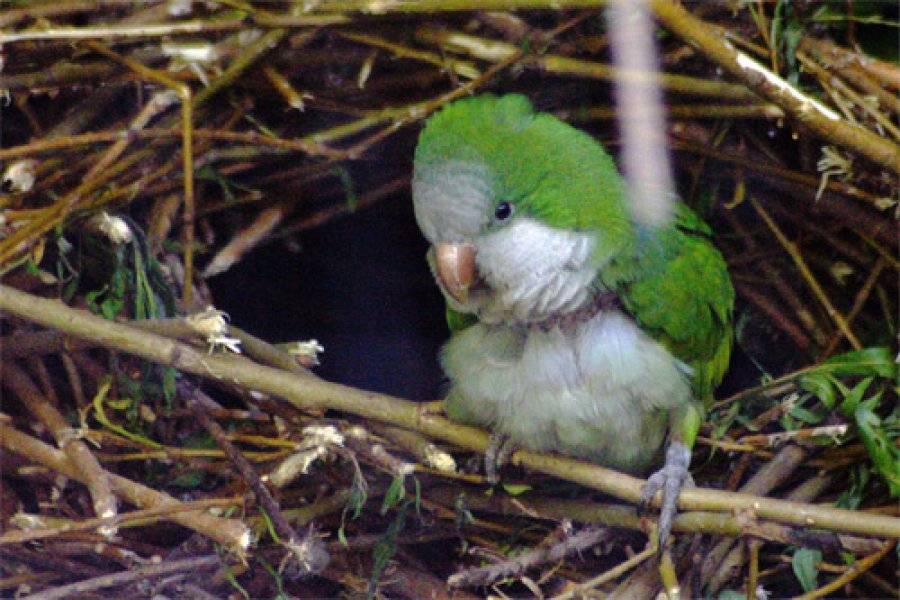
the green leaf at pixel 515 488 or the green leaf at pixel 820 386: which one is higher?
the green leaf at pixel 820 386

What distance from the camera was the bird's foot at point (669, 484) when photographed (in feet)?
3.89

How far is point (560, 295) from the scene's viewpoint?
1.22m

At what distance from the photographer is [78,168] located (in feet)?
4.48

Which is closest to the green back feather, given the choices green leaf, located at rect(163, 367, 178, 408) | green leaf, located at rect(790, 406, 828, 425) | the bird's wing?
the bird's wing

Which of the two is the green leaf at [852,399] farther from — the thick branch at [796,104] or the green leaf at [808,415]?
the thick branch at [796,104]

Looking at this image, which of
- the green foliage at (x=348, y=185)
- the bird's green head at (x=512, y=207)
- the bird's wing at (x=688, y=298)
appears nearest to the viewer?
the bird's green head at (x=512, y=207)

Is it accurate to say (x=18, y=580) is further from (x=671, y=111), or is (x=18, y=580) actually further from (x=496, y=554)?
(x=671, y=111)

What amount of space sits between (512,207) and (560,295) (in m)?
0.12

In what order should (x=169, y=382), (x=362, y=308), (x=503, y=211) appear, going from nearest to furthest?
1. (x=503, y=211)
2. (x=169, y=382)
3. (x=362, y=308)

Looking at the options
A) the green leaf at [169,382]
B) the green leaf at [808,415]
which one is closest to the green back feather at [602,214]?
the green leaf at [808,415]

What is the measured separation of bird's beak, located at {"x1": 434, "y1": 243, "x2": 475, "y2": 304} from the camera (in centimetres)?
118

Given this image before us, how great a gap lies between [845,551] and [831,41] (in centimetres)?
66

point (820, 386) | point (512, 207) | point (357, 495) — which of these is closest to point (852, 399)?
point (820, 386)

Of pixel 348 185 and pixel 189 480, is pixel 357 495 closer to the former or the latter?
pixel 189 480
